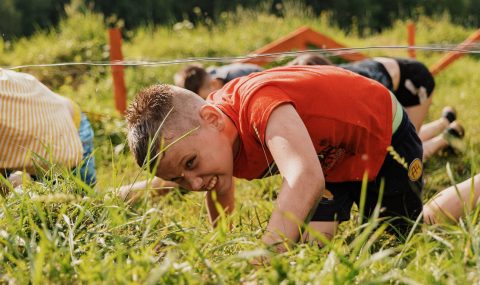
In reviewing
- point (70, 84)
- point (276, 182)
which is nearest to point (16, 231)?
point (276, 182)

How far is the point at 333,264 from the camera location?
1416mm

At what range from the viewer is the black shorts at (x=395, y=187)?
262cm

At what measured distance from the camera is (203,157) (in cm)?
205

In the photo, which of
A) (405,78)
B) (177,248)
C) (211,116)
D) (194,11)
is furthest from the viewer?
(194,11)

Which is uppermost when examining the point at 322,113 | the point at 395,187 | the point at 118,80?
the point at 322,113

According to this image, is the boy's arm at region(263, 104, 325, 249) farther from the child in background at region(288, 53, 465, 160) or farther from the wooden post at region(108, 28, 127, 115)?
the wooden post at region(108, 28, 127, 115)

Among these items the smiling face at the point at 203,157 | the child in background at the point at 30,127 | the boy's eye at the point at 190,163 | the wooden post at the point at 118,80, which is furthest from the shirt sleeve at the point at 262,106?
the wooden post at the point at 118,80

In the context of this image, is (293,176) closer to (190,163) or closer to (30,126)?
(190,163)

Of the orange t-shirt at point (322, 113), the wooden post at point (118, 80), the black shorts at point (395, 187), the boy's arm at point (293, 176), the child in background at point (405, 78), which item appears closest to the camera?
the boy's arm at point (293, 176)

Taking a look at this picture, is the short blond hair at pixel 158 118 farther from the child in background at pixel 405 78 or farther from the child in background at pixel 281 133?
the child in background at pixel 405 78

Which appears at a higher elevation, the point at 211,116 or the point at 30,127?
the point at 211,116

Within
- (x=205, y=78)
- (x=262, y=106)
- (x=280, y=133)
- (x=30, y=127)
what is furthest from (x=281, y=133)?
(x=205, y=78)

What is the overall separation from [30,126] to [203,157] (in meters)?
1.25

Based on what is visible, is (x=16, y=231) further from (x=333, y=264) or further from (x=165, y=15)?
(x=165, y=15)
